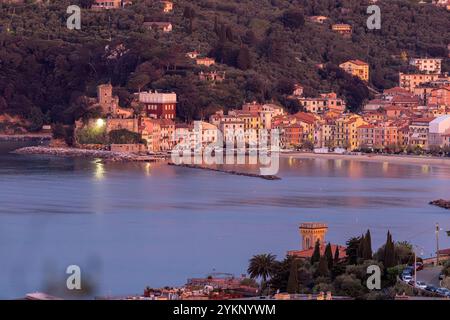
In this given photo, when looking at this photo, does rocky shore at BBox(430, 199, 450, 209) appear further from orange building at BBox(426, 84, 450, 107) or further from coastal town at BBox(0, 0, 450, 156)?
orange building at BBox(426, 84, 450, 107)

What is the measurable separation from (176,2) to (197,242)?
33.2 m

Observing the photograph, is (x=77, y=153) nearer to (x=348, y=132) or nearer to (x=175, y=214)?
(x=348, y=132)

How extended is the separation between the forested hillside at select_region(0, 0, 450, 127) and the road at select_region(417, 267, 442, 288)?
2835cm

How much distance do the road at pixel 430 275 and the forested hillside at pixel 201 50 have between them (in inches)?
1116

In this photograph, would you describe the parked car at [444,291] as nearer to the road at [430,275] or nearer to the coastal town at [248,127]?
the road at [430,275]

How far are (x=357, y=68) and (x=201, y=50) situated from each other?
4715 mm

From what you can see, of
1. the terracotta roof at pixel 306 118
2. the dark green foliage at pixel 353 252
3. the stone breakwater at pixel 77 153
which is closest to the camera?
the dark green foliage at pixel 353 252

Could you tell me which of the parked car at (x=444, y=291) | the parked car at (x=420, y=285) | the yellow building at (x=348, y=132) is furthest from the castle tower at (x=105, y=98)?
the parked car at (x=444, y=291)

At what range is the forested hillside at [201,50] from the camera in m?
43.3

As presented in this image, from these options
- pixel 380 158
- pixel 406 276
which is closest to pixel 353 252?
pixel 406 276

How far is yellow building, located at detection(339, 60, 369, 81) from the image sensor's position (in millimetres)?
48031

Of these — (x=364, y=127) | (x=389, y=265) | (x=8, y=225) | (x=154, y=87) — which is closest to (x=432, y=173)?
(x=364, y=127)

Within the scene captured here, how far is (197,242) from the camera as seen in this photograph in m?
19.4

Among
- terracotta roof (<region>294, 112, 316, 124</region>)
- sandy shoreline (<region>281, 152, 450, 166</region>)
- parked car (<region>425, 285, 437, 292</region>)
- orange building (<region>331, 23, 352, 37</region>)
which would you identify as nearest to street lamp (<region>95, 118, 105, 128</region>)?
sandy shoreline (<region>281, 152, 450, 166</region>)
